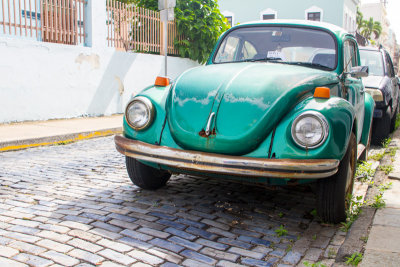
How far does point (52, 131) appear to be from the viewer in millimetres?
7871

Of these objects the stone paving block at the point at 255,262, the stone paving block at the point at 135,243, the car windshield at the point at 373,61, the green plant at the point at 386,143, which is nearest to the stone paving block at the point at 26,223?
the stone paving block at the point at 135,243

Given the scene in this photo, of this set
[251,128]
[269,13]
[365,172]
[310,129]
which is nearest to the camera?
[310,129]

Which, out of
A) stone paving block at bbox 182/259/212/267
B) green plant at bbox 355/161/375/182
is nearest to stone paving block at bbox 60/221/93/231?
stone paving block at bbox 182/259/212/267

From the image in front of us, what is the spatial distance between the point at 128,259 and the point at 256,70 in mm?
1897

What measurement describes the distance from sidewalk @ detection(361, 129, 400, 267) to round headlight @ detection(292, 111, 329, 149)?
794 mm

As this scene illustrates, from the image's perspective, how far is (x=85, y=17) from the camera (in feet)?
33.7

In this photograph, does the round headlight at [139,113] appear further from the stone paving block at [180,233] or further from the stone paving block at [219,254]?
the stone paving block at [219,254]

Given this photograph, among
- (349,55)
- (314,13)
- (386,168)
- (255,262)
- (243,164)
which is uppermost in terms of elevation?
(314,13)

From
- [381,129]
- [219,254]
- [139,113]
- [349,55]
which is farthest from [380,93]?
[219,254]

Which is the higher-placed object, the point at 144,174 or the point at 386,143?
the point at 144,174

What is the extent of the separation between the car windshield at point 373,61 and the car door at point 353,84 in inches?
127

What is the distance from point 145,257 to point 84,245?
453 millimetres

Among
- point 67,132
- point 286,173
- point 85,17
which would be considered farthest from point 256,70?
point 85,17

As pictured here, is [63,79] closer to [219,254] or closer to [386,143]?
[386,143]
